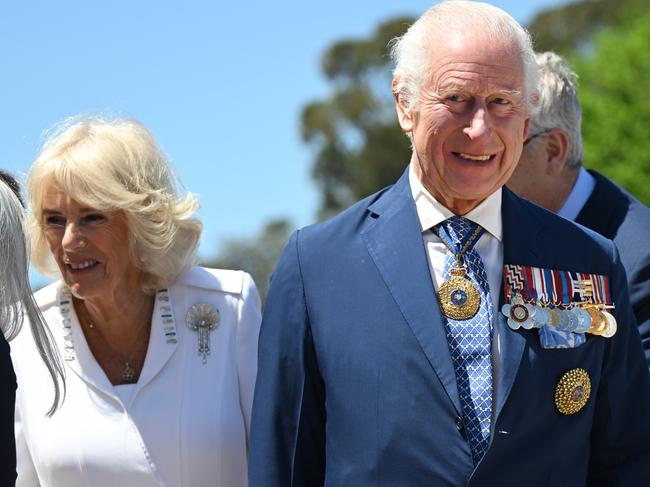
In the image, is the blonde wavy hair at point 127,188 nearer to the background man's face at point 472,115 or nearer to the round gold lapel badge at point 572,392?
the background man's face at point 472,115

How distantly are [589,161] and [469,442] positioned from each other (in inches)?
1267

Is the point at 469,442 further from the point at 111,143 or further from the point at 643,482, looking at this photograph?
the point at 111,143

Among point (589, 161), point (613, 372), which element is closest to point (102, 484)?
point (613, 372)

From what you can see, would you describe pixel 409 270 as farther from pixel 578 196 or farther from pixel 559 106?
pixel 559 106

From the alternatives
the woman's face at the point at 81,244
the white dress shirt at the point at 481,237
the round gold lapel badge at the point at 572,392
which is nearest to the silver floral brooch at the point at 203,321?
the woman's face at the point at 81,244

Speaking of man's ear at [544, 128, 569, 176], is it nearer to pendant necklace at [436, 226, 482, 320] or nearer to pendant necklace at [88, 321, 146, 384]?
pendant necklace at [436, 226, 482, 320]

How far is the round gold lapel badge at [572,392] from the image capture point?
385 cm

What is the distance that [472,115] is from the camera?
388 cm

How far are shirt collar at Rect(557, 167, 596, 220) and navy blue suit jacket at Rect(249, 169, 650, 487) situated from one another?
1.05 meters

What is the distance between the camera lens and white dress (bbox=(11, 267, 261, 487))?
4.73 metres

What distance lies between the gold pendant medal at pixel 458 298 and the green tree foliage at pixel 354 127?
4845 centimetres

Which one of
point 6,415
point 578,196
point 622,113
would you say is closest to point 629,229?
point 578,196

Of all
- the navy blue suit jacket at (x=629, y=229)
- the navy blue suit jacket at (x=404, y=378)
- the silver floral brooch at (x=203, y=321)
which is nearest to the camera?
the navy blue suit jacket at (x=404, y=378)

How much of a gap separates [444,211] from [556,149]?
57.1 inches
